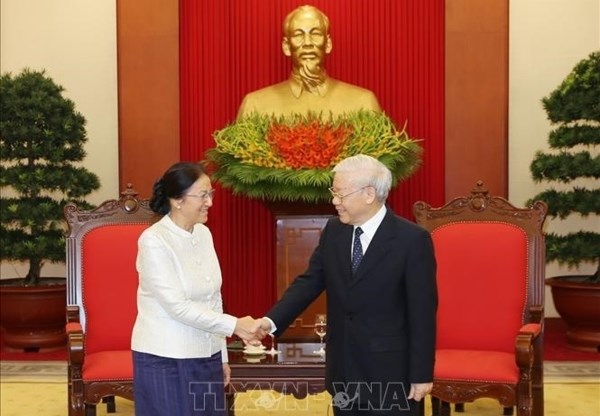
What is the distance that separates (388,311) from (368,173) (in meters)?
0.42

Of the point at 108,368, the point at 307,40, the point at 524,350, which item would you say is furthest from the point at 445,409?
the point at 307,40

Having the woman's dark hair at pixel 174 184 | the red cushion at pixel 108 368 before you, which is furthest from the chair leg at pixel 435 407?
the woman's dark hair at pixel 174 184

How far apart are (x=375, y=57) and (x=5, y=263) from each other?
3320 mm

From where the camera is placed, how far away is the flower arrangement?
4629mm

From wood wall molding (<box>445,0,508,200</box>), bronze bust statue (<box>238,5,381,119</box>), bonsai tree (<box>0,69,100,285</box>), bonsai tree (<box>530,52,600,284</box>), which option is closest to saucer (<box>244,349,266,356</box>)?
bronze bust statue (<box>238,5,381,119</box>)

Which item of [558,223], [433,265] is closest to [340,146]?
[433,265]

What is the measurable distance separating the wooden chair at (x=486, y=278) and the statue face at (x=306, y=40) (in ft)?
6.59

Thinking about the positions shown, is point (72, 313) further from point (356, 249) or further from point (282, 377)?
point (356, 249)

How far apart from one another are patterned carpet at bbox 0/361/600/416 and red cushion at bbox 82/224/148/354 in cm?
62

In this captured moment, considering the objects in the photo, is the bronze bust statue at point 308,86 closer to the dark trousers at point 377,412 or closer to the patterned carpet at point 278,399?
the patterned carpet at point 278,399

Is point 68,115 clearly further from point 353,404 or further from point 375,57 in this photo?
point 353,404

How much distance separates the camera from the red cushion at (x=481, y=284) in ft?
13.9

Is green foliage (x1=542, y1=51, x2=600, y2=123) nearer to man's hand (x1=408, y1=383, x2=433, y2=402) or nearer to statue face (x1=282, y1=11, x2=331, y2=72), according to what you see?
statue face (x1=282, y1=11, x2=331, y2=72)

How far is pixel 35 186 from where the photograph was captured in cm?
631
